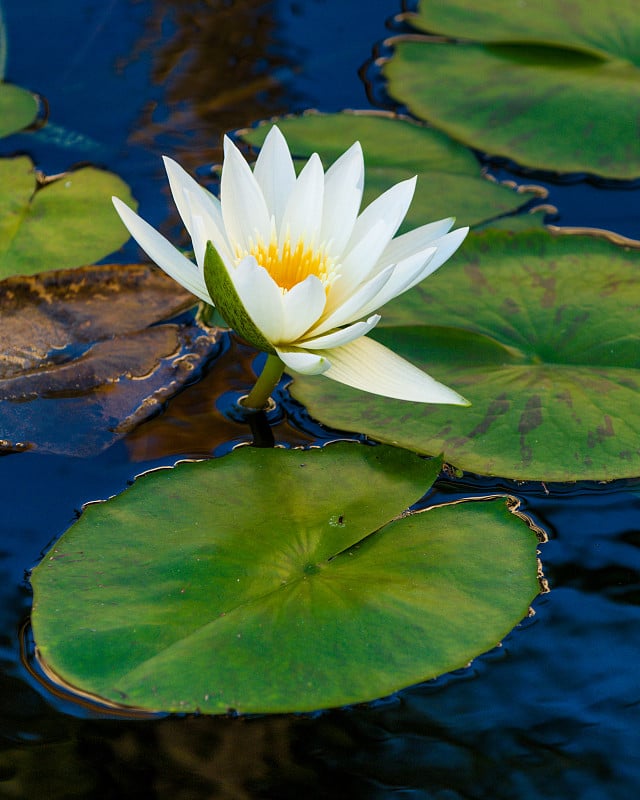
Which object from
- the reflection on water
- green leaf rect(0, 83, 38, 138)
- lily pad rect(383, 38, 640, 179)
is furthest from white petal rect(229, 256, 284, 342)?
green leaf rect(0, 83, 38, 138)

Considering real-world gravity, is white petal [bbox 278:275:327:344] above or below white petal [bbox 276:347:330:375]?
above

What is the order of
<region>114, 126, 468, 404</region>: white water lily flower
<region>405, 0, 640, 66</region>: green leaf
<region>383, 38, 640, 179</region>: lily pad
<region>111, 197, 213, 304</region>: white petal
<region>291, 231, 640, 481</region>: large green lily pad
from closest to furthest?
<region>114, 126, 468, 404</region>: white water lily flower, <region>111, 197, 213, 304</region>: white petal, <region>291, 231, 640, 481</region>: large green lily pad, <region>383, 38, 640, 179</region>: lily pad, <region>405, 0, 640, 66</region>: green leaf

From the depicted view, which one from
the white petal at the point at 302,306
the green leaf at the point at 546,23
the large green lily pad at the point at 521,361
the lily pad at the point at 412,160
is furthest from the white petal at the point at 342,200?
the green leaf at the point at 546,23

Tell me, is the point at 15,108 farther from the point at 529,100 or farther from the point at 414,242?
the point at 414,242

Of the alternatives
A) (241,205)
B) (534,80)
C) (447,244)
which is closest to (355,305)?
(447,244)

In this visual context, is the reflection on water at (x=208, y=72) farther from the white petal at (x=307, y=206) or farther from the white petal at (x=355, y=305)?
the white petal at (x=355, y=305)

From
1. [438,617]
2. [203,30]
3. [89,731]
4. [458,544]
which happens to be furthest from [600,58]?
[89,731]

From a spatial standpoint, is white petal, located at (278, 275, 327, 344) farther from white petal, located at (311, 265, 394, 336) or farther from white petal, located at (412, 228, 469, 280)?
white petal, located at (412, 228, 469, 280)

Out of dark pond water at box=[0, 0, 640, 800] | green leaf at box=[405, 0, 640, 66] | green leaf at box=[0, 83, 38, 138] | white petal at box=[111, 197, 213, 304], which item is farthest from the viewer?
green leaf at box=[405, 0, 640, 66]
